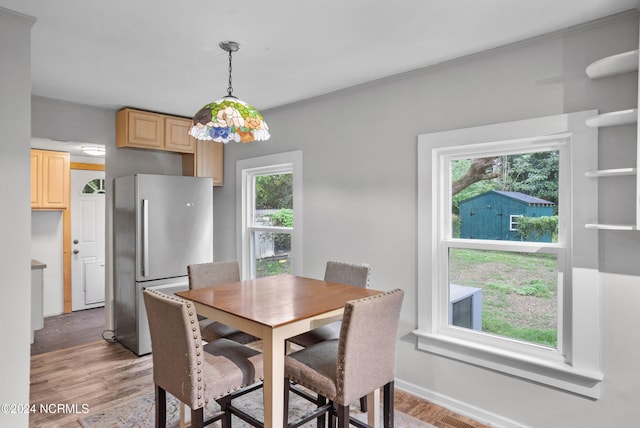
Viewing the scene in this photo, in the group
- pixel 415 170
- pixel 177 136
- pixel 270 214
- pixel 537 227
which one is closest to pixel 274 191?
pixel 270 214

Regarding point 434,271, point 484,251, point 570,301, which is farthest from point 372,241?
point 570,301

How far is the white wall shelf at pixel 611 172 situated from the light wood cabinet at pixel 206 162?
11.5ft

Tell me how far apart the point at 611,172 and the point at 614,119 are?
28cm

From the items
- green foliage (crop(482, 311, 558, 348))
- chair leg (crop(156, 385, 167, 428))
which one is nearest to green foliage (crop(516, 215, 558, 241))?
green foliage (crop(482, 311, 558, 348))

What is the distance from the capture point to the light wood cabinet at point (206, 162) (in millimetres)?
4234

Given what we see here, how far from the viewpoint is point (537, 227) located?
2.35 m

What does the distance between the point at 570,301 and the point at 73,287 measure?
5.48 m

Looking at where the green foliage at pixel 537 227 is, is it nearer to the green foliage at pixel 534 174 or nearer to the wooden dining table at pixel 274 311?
the green foliage at pixel 534 174

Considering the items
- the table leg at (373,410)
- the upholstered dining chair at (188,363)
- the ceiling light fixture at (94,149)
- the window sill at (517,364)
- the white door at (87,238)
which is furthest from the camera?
the white door at (87,238)

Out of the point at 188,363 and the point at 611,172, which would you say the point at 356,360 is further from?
the point at 611,172

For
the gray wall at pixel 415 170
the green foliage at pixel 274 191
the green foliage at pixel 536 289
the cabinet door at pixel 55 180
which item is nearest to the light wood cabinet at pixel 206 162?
the green foliage at pixel 274 191

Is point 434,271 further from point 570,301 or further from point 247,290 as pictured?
point 247,290

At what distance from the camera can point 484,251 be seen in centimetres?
257

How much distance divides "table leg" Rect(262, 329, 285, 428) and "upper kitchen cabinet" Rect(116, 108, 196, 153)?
9.35ft
